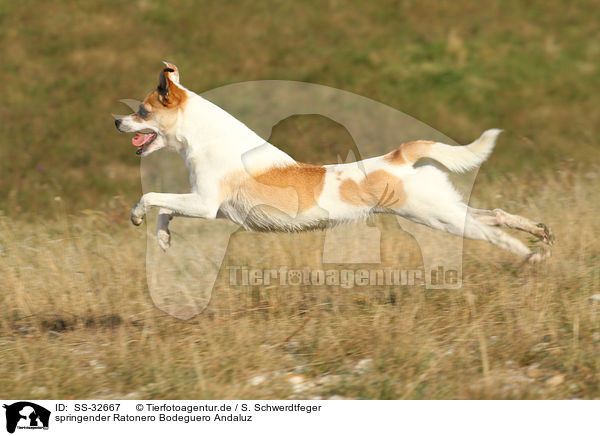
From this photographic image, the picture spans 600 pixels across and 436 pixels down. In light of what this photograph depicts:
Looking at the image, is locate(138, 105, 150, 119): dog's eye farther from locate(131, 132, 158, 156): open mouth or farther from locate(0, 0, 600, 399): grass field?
locate(0, 0, 600, 399): grass field

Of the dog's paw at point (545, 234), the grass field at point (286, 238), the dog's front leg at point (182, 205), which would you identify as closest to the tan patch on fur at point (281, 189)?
the dog's front leg at point (182, 205)

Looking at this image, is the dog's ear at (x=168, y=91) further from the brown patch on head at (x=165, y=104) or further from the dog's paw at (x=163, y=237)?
the dog's paw at (x=163, y=237)

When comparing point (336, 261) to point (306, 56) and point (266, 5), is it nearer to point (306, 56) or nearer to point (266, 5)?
point (306, 56)

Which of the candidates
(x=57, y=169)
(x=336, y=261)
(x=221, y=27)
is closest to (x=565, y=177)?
(x=336, y=261)

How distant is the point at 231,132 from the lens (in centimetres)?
496

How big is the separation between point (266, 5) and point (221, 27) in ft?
5.64

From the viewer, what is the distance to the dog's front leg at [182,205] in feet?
15.9

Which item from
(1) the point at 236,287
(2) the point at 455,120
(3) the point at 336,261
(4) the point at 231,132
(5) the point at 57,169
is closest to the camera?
(4) the point at 231,132

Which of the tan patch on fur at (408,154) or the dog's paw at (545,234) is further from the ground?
the tan patch on fur at (408,154)

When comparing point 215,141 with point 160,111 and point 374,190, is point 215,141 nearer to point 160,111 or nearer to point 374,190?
point 160,111

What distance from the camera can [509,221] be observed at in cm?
515

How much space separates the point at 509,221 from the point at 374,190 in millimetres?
1114
